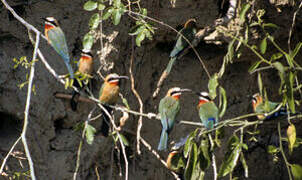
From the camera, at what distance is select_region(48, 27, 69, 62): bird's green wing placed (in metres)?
2.66

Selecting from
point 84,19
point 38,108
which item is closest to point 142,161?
point 38,108

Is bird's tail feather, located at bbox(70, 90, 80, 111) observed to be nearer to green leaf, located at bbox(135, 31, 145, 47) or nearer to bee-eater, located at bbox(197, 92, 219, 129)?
green leaf, located at bbox(135, 31, 145, 47)

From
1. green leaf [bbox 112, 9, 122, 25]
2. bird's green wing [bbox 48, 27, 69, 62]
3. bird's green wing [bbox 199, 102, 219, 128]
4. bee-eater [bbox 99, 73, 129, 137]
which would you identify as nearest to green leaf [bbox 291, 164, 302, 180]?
bird's green wing [bbox 199, 102, 219, 128]

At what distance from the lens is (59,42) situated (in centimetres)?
268

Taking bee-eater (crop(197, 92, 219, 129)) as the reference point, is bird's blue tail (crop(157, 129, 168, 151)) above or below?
below

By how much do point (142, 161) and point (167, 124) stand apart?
0.82 meters

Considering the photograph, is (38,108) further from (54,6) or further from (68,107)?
(54,6)

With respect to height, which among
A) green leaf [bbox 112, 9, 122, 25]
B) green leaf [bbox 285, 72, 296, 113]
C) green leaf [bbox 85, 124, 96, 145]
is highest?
green leaf [bbox 112, 9, 122, 25]

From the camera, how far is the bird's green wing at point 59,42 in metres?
2.66

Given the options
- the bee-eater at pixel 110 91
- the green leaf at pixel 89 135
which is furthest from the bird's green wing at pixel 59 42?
the green leaf at pixel 89 135

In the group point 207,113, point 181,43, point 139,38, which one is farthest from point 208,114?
point 139,38

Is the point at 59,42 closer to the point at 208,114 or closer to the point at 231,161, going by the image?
the point at 208,114

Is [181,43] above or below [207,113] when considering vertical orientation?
above

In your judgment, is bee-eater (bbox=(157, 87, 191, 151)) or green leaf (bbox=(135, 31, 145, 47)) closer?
green leaf (bbox=(135, 31, 145, 47))
